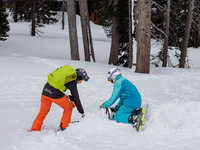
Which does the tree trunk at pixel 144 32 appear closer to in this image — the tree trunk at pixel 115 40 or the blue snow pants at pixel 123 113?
the tree trunk at pixel 115 40

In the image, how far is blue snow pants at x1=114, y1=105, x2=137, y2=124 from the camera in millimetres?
3992

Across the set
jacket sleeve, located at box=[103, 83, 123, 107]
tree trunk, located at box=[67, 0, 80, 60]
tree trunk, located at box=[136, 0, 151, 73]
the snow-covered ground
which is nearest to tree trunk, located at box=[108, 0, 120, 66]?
tree trunk, located at box=[67, 0, 80, 60]

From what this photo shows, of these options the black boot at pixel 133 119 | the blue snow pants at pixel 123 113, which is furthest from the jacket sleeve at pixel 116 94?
the black boot at pixel 133 119

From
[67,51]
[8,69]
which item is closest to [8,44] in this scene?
[67,51]

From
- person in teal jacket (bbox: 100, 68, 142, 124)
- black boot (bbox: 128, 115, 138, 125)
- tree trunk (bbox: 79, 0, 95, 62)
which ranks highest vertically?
tree trunk (bbox: 79, 0, 95, 62)

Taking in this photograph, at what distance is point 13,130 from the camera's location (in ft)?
13.5

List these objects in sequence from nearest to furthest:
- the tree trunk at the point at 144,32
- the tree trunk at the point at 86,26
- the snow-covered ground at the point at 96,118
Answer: the snow-covered ground at the point at 96,118 < the tree trunk at the point at 144,32 < the tree trunk at the point at 86,26

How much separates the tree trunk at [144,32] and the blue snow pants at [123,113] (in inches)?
254

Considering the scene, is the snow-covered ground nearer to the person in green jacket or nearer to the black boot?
the black boot

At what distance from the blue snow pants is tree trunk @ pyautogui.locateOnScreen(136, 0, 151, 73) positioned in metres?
6.46

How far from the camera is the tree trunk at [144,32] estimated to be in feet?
32.4

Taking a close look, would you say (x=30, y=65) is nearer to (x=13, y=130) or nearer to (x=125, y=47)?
(x=13, y=130)

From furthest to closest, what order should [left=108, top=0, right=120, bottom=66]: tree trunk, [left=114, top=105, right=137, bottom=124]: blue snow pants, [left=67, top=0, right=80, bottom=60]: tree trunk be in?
1. [left=108, top=0, right=120, bottom=66]: tree trunk
2. [left=67, top=0, right=80, bottom=60]: tree trunk
3. [left=114, top=105, right=137, bottom=124]: blue snow pants

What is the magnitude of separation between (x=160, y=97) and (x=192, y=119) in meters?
3.07
